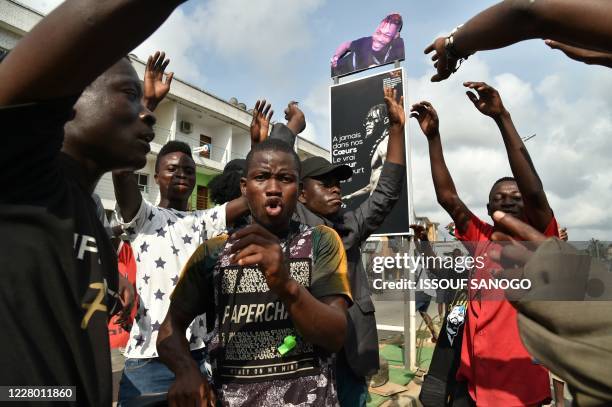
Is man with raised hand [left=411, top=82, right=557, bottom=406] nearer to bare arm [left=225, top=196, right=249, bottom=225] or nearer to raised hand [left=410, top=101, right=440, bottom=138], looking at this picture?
raised hand [left=410, top=101, right=440, bottom=138]

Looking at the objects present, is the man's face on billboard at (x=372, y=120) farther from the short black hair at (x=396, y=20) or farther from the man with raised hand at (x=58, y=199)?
the man with raised hand at (x=58, y=199)

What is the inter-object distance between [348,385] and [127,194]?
5.77ft

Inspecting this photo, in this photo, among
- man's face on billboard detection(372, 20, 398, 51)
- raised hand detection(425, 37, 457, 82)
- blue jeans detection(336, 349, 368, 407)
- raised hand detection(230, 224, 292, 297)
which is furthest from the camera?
man's face on billboard detection(372, 20, 398, 51)

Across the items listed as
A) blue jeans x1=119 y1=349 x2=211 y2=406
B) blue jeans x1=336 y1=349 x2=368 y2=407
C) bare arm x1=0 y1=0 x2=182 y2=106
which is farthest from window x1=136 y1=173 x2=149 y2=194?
bare arm x1=0 y1=0 x2=182 y2=106

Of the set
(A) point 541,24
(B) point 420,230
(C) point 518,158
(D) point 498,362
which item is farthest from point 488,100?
(B) point 420,230

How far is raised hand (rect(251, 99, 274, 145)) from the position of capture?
2.96 meters

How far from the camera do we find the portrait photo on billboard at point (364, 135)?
5.31 meters

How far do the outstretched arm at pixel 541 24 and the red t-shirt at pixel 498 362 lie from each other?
46.5 inches

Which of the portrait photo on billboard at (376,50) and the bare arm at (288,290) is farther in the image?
the portrait photo on billboard at (376,50)

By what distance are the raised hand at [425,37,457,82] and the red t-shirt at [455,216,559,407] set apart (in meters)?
0.97

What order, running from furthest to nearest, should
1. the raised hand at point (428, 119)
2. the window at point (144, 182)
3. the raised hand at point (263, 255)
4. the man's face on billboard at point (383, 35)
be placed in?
the window at point (144, 182), the man's face on billboard at point (383, 35), the raised hand at point (428, 119), the raised hand at point (263, 255)

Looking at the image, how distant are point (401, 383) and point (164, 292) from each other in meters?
4.08

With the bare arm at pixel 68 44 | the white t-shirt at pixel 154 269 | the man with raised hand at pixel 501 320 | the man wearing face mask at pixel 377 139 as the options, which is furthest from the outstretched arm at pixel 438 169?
the man wearing face mask at pixel 377 139

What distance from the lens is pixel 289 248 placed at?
165cm
